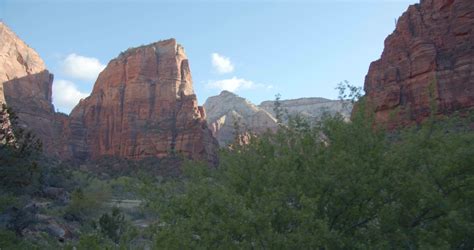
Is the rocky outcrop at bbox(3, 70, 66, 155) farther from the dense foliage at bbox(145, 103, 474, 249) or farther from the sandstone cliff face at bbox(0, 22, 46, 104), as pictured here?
the dense foliage at bbox(145, 103, 474, 249)

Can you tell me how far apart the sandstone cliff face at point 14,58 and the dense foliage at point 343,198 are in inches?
3077

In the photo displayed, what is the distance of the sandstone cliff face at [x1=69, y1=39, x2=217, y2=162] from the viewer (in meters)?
79.9

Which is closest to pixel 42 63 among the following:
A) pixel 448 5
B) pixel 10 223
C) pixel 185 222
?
pixel 448 5

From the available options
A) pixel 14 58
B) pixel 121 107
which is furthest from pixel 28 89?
pixel 121 107

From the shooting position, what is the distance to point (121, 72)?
89.4 metres

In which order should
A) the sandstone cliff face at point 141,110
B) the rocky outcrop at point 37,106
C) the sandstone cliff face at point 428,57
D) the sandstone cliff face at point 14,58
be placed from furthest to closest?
the sandstone cliff face at point 14,58 < the rocky outcrop at point 37,106 < the sandstone cliff face at point 141,110 < the sandstone cliff face at point 428,57

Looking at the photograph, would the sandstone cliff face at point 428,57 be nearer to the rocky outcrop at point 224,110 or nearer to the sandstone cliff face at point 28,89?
the sandstone cliff face at point 28,89

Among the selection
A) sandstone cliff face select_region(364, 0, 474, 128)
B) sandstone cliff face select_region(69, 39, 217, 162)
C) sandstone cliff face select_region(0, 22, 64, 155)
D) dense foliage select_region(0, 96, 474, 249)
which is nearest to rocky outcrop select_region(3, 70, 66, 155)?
sandstone cliff face select_region(0, 22, 64, 155)

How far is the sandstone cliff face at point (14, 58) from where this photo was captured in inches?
3246

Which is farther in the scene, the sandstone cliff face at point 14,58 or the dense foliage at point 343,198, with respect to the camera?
the sandstone cliff face at point 14,58

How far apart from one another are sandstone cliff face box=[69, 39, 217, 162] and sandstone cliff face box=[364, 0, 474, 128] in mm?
36930

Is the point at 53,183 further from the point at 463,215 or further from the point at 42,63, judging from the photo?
the point at 42,63

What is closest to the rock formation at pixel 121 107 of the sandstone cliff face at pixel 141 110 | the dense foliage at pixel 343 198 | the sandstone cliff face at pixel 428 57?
the sandstone cliff face at pixel 141 110

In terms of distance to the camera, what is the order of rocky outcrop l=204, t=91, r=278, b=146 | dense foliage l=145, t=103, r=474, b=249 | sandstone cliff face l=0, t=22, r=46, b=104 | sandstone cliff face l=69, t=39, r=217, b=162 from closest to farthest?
dense foliage l=145, t=103, r=474, b=249 < sandstone cliff face l=69, t=39, r=217, b=162 < sandstone cliff face l=0, t=22, r=46, b=104 < rocky outcrop l=204, t=91, r=278, b=146
